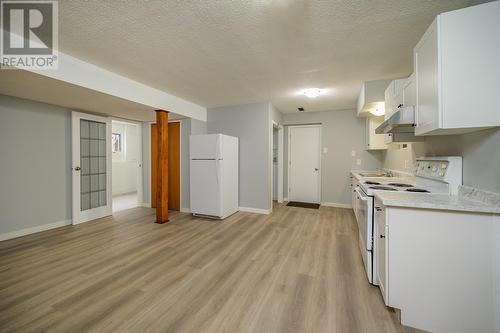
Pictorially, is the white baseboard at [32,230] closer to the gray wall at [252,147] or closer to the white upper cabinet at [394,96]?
the gray wall at [252,147]

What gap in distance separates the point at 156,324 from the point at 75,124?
3.95 meters

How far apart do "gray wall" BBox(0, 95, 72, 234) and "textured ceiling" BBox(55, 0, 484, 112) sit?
178cm

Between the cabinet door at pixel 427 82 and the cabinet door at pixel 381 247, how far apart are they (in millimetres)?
757

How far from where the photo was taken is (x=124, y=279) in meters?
2.01

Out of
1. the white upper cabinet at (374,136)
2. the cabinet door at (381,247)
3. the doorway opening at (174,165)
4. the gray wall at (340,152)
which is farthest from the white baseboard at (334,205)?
the doorway opening at (174,165)

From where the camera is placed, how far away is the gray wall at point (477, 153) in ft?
4.48

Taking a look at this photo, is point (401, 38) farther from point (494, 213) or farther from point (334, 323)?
point (334, 323)

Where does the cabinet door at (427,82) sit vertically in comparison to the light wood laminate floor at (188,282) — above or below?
above

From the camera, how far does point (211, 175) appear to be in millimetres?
3979

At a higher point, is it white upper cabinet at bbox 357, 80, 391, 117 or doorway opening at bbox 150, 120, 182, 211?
white upper cabinet at bbox 357, 80, 391, 117

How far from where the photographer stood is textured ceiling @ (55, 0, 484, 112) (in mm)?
1628

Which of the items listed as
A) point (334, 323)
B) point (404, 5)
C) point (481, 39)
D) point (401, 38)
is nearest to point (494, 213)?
point (481, 39)

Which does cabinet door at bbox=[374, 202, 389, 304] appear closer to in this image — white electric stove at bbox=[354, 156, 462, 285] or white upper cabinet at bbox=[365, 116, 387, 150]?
white electric stove at bbox=[354, 156, 462, 285]

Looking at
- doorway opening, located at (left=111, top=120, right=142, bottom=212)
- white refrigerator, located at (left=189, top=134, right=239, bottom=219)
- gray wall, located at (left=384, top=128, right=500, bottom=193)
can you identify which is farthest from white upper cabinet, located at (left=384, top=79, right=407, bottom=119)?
doorway opening, located at (left=111, top=120, right=142, bottom=212)
